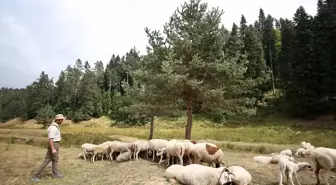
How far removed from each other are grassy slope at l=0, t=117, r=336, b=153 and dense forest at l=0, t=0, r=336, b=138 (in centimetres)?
286

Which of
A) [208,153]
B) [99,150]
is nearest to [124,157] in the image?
[99,150]

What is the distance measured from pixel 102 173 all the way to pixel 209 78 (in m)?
10.2

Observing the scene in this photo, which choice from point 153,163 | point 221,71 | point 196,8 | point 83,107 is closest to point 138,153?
point 153,163

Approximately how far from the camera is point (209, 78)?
19.7 metres

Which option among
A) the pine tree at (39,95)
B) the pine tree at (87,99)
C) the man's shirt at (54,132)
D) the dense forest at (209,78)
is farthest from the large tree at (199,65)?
the pine tree at (39,95)

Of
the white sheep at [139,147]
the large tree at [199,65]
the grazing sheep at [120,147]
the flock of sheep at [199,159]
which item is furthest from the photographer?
the large tree at [199,65]

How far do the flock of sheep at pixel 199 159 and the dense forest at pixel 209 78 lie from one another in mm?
4567

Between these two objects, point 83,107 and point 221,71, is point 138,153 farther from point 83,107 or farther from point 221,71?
point 83,107

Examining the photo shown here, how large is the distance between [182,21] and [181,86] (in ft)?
17.3

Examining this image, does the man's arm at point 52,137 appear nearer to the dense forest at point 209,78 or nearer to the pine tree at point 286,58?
the dense forest at point 209,78

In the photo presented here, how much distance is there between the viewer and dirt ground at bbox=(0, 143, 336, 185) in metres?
10.6

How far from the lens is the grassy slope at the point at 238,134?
25.1m

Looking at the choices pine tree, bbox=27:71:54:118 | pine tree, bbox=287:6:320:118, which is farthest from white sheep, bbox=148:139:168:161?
pine tree, bbox=27:71:54:118

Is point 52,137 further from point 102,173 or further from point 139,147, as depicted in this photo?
point 139,147
